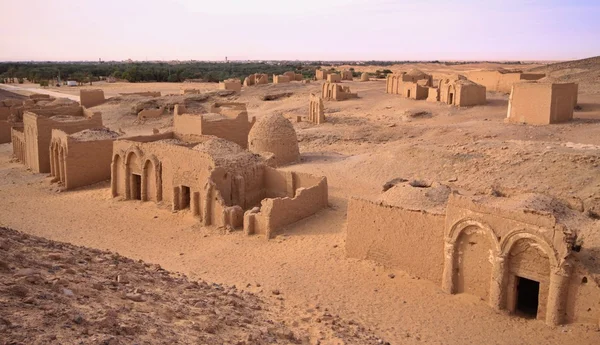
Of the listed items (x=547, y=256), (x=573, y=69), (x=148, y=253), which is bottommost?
(x=148, y=253)

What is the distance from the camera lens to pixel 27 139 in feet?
77.9

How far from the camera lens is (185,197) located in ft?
53.6

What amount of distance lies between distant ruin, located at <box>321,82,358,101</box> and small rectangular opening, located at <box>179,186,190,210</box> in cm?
2524

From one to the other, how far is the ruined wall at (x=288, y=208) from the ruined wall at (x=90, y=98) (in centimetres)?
3180

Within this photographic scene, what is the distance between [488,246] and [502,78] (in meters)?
33.0

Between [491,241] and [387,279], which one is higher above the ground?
[491,241]

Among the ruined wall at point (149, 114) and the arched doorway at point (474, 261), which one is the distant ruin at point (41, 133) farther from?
the arched doorway at point (474, 261)

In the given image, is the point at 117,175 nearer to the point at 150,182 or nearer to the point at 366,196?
the point at 150,182

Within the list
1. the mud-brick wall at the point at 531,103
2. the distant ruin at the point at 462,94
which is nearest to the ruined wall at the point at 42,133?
the mud-brick wall at the point at 531,103

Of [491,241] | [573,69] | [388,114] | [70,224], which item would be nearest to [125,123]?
[388,114]

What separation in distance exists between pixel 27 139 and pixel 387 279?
1952 cm

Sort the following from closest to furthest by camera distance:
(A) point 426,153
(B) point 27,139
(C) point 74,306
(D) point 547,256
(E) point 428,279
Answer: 1. (C) point 74,306
2. (D) point 547,256
3. (E) point 428,279
4. (A) point 426,153
5. (B) point 27,139

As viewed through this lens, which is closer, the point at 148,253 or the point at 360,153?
the point at 148,253

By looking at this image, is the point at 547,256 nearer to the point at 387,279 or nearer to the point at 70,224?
the point at 387,279
